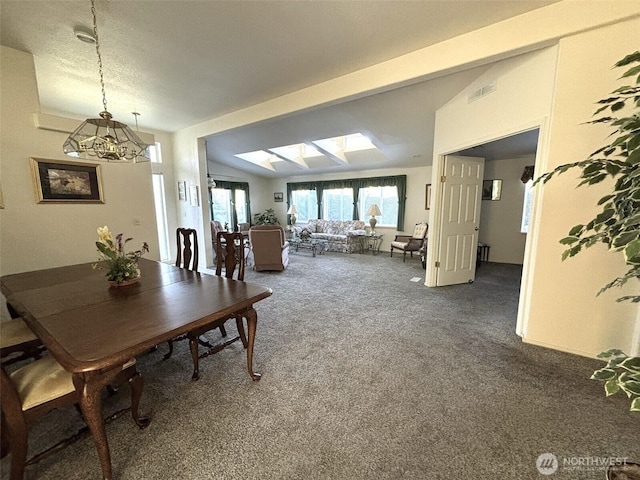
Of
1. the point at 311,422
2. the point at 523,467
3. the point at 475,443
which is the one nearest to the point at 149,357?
the point at 311,422

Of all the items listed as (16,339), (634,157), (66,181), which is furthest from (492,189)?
(66,181)

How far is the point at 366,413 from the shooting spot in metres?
1.59

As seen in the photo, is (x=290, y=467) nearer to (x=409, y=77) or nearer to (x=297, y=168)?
(x=409, y=77)

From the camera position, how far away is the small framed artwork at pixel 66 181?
2.90m

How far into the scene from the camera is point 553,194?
2121mm

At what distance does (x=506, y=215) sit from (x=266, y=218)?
7.07m

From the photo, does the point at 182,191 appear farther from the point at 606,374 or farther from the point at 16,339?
the point at 606,374

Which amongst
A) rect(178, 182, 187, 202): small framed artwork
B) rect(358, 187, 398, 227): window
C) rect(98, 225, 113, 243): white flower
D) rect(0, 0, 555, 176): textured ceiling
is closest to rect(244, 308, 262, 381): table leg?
rect(98, 225, 113, 243): white flower

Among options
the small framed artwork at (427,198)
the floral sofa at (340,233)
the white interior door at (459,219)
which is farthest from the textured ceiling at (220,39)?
the floral sofa at (340,233)

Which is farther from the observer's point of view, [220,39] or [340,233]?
[340,233]

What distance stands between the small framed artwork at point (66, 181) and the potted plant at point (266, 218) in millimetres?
5776

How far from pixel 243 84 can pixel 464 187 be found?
343 centimetres

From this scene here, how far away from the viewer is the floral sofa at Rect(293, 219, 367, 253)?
272 inches

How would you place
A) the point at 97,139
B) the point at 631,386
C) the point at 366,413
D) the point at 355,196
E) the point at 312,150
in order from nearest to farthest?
1. the point at 631,386
2. the point at 366,413
3. the point at 97,139
4. the point at 312,150
5. the point at 355,196
